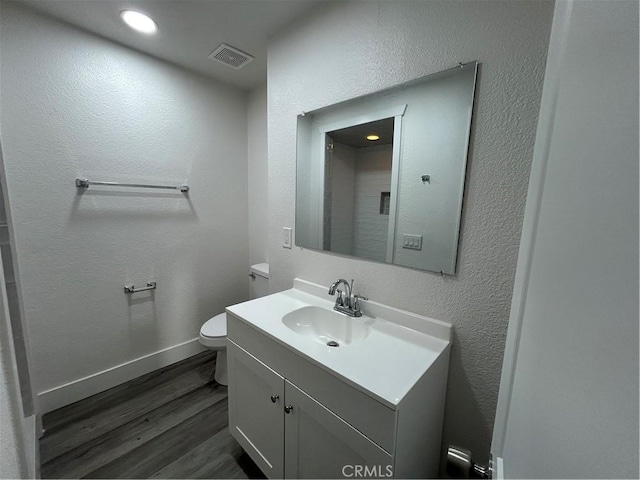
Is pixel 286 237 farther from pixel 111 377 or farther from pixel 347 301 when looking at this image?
pixel 111 377

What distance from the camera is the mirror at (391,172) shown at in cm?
97

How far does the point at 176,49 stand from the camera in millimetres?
1664

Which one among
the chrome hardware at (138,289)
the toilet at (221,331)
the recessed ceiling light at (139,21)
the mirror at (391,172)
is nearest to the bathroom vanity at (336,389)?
the mirror at (391,172)

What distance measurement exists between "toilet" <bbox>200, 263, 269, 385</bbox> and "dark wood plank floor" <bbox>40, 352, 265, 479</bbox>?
0.11 meters

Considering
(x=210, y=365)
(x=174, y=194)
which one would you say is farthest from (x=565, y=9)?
(x=210, y=365)

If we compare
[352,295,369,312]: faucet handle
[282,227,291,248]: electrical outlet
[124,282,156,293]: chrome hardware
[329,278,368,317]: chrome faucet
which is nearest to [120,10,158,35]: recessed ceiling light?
[282,227,291,248]: electrical outlet

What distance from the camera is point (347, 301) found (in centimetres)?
126

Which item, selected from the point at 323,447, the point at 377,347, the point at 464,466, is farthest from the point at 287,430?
the point at 464,466

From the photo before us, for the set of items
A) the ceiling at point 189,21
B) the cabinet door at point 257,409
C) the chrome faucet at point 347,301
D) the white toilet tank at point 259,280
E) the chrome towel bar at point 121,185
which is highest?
the ceiling at point 189,21

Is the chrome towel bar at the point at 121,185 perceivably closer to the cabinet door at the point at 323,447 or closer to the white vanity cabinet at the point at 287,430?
the white vanity cabinet at the point at 287,430

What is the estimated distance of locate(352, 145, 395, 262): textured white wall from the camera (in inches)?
45.8

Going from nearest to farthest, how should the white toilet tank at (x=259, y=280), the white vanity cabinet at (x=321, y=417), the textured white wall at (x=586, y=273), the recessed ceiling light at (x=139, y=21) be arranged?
the textured white wall at (x=586, y=273) → the white vanity cabinet at (x=321, y=417) → the recessed ceiling light at (x=139, y=21) → the white toilet tank at (x=259, y=280)

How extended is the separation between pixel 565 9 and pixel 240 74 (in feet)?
6.73

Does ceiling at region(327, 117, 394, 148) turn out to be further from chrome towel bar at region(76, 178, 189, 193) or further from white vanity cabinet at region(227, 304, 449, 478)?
chrome towel bar at region(76, 178, 189, 193)
